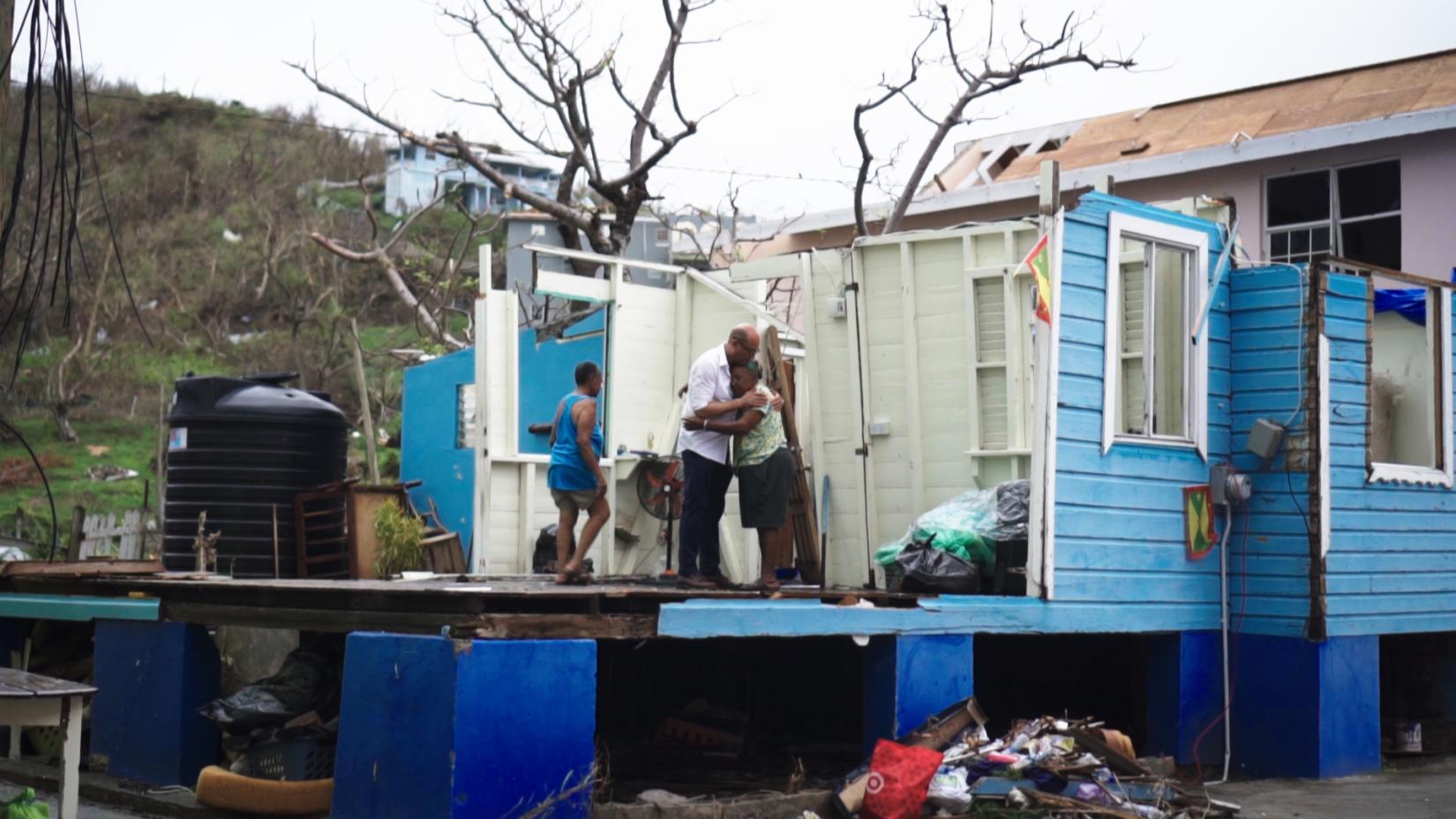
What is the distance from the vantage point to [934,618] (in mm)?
8523

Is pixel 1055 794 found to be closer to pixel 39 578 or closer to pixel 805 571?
pixel 805 571

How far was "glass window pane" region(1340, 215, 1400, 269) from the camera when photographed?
679 inches

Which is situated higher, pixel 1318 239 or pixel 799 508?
pixel 1318 239

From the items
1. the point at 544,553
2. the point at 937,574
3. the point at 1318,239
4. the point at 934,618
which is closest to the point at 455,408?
the point at 544,553

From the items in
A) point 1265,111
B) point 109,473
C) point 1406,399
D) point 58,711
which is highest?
point 1265,111

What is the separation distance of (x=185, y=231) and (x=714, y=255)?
90.6ft

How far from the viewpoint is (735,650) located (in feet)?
35.4

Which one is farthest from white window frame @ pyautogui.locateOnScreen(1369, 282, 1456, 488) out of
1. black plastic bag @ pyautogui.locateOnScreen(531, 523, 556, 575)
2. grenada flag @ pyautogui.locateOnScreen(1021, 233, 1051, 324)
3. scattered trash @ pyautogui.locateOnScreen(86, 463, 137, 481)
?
scattered trash @ pyautogui.locateOnScreen(86, 463, 137, 481)

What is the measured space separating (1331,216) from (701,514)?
452 inches

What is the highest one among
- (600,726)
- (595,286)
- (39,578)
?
(595,286)

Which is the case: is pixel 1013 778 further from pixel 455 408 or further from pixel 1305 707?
pixel 455 408

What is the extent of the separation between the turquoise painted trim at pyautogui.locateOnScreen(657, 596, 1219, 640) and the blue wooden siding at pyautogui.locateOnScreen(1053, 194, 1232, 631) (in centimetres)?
3

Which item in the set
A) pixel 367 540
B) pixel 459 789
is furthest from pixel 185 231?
pixel 459 789

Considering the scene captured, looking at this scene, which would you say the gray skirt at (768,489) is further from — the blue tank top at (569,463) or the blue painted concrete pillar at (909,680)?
the blue tank top at (569,463)
